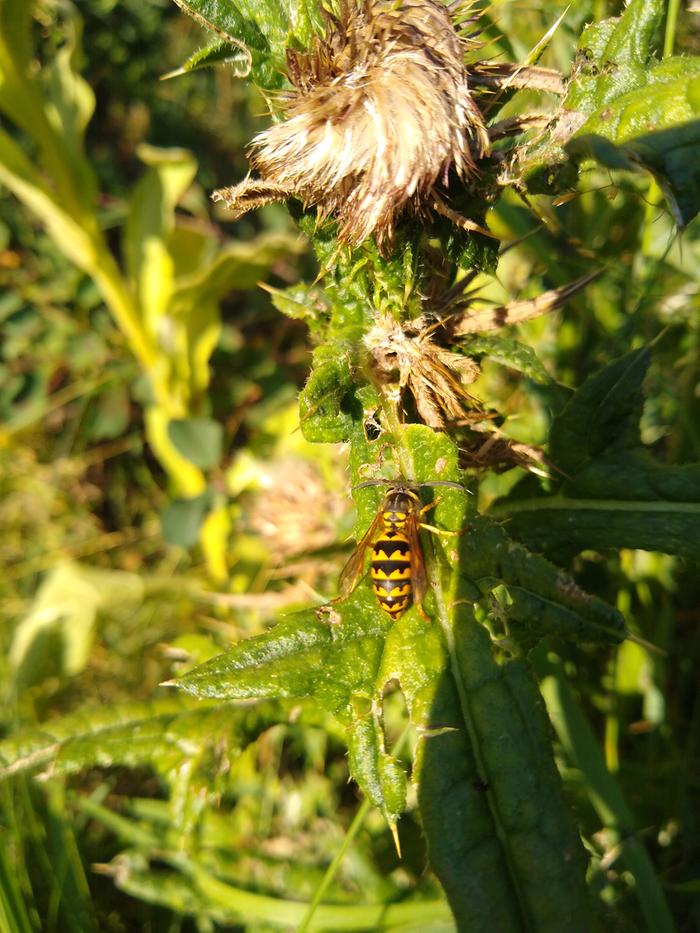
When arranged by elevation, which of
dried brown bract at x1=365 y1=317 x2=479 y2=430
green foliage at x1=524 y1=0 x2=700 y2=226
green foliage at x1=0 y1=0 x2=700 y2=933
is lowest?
green foliage at x1=0 y1=0 x2=700 y2=933

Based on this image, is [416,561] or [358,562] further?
[358,562]

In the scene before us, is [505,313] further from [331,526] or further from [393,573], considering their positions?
[331,526]

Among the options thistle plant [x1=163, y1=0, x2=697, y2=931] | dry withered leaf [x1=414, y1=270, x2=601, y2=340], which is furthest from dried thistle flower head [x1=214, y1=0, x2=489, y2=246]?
dry withered leaf [x1=414, y1=270, x2=601, y2=340]

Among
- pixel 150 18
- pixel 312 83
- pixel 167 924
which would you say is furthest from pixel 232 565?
pixel 150 18

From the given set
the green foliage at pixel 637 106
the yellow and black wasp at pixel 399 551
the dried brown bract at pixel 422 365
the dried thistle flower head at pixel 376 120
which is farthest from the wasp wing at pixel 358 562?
the green foliage at pixel 637 106

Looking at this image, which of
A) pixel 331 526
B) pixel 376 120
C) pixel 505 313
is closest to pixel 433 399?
pixel 505 313

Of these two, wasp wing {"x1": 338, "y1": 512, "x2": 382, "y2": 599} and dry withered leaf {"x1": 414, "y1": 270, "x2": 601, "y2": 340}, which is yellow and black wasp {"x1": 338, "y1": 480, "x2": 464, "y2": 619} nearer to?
wasp wing {"x1": 338, "y1": 512, "x2": 382, "y2": 599}
